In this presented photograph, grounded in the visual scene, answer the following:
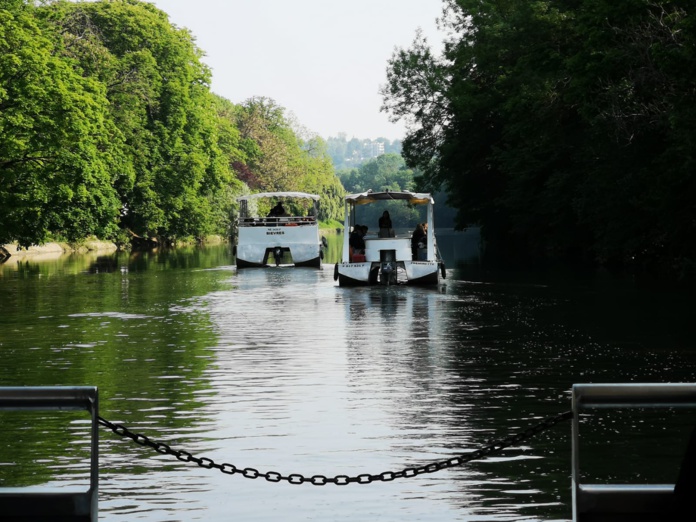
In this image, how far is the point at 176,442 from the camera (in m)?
12.0

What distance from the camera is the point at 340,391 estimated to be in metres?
15.8

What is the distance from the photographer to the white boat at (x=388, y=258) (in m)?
39.2

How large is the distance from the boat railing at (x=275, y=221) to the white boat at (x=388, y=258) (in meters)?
13.7

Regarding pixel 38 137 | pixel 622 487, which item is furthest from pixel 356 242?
pixel 622 487

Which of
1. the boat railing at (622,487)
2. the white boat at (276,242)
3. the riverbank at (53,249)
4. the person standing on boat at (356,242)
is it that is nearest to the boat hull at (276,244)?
the white boat at (276,242)

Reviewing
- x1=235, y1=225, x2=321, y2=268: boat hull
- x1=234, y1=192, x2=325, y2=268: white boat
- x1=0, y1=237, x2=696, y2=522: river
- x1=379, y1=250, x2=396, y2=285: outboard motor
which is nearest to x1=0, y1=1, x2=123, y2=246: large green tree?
x1=234, y1=192, x2=325, y2=268: white boat

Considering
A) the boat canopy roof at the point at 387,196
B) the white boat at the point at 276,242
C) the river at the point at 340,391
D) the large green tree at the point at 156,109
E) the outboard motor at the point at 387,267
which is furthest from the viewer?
the large green tree at the point at 156,109

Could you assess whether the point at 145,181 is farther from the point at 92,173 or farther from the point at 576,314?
the point at 576,314

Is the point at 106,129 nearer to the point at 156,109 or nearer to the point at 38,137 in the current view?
the point at 38,137

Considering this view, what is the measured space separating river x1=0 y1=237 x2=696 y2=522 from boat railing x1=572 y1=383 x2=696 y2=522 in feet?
7.57

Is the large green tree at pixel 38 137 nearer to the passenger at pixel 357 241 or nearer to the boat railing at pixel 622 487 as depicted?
the passenger at pixel 357 241

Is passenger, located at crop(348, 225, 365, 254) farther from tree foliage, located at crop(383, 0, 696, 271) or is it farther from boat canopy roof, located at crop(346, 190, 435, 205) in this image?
tree foliage, located at crop(383, 0, 696, 271)

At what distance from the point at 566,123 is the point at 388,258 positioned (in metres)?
15.8

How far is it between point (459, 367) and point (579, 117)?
1384 inches
